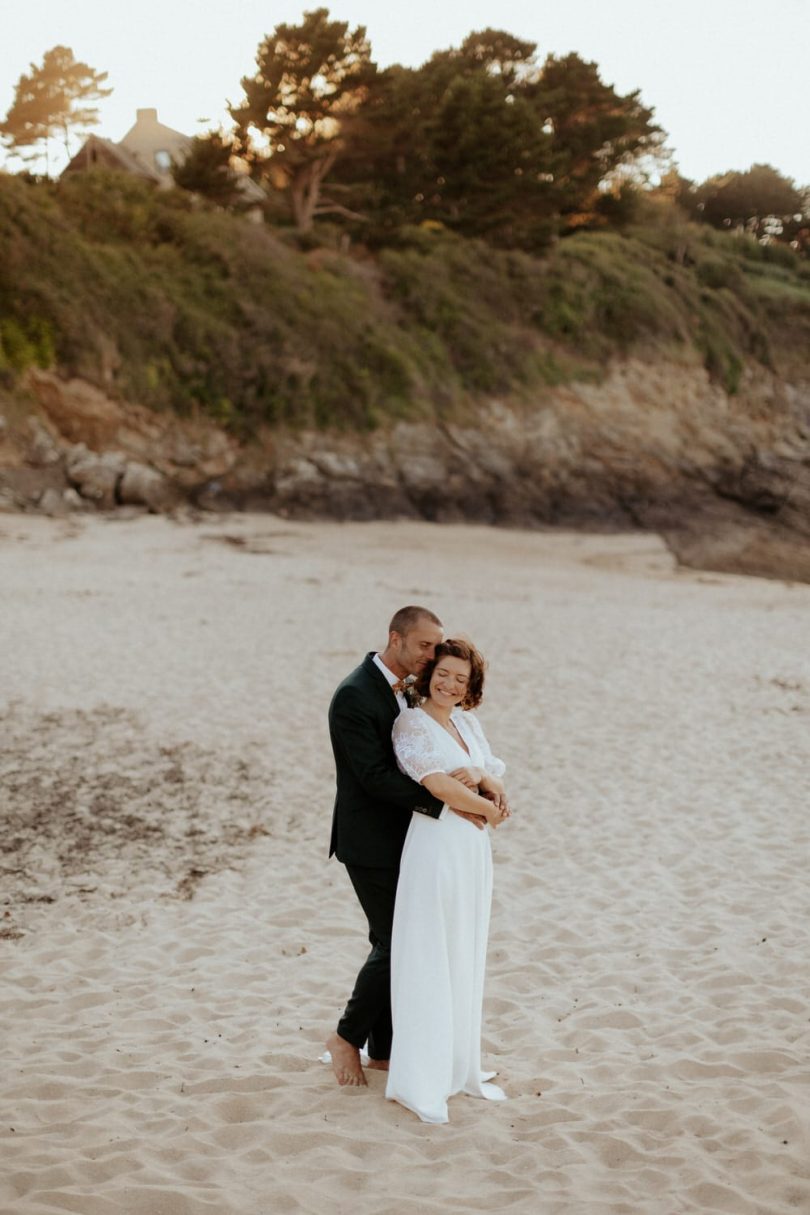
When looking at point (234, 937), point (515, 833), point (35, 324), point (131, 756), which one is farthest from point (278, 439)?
point (234, 937)

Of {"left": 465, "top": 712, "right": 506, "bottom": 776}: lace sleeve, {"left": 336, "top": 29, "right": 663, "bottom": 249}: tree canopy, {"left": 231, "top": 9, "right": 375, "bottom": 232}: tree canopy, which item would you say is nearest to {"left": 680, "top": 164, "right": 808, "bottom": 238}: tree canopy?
{"left": 336, "top": 29, "right": 663, "bottom": 249}: tree canopy

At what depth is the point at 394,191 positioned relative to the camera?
39.1 m

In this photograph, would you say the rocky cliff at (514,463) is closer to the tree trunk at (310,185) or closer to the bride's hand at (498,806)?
the tree trunk at (310,185)

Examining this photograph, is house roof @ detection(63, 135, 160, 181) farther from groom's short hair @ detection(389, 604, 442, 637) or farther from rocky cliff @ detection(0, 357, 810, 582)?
groom's short hair @ detection(389, 604, 442, 637)

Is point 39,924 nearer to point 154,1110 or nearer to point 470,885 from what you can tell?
point 154,1110

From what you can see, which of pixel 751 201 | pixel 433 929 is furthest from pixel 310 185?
pixel 433 929

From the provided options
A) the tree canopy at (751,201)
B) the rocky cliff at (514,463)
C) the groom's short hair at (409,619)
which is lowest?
the groom's short hair at (409,619)

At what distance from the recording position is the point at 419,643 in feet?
15.2

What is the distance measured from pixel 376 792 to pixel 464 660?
66 cm

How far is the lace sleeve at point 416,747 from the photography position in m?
4.54

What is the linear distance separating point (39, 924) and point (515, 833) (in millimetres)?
4050

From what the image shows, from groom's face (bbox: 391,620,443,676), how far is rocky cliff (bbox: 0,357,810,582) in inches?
831

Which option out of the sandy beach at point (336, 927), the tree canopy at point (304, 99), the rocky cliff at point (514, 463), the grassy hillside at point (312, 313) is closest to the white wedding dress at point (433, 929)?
the sandy beach at point (336, 927)

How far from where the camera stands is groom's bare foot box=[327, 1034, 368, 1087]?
5.07 meters
